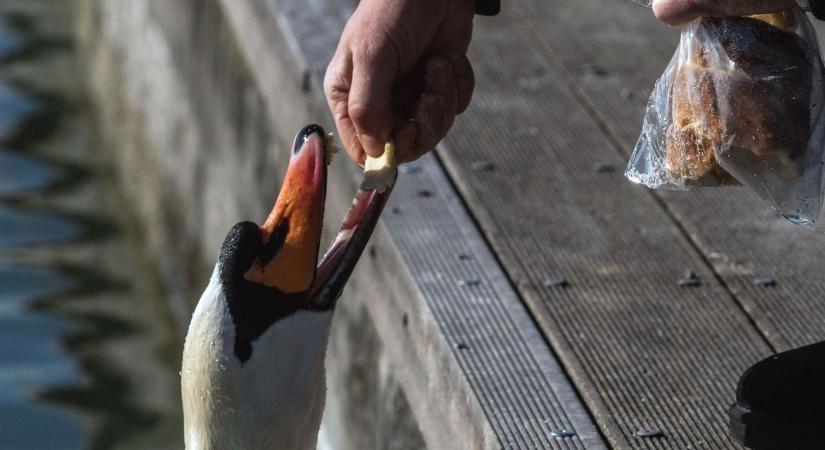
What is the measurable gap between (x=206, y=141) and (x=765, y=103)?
3.22 m

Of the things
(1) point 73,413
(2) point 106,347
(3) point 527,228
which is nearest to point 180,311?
(2) point 106,347

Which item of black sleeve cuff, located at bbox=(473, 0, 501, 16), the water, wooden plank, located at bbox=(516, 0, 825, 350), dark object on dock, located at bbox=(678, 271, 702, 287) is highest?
black sleeve cuff, located at bbox=(473, 0, 501, 16)

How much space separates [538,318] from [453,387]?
274 millimetres

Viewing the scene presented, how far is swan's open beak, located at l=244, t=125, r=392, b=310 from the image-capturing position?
6.66 ft

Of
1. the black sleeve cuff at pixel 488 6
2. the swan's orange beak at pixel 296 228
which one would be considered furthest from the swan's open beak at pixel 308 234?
the black sleeve cuff at pixel 488 6

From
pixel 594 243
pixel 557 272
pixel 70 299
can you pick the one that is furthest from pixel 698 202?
pixel 70 299

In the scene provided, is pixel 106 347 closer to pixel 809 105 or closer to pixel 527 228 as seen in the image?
pixel 527 228

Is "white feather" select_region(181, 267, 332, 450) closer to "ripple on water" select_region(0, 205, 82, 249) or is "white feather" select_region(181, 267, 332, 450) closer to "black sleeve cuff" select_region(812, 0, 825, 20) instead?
"black sleeve cuff" select_region(812, 0, 825, 20)

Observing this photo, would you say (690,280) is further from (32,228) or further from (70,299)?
(32,228)

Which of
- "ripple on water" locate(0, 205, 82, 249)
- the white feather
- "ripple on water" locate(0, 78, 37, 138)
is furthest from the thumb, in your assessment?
"ripple on water" locate(0, 78, 37, 138)

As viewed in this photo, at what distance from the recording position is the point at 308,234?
2059 mm

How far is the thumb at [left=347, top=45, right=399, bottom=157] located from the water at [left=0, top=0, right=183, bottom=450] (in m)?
2.77

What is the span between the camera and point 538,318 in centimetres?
265

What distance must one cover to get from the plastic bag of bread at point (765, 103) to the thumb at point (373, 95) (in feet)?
1.44
